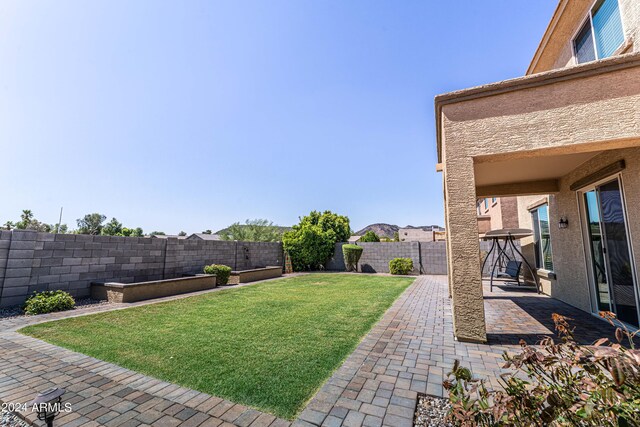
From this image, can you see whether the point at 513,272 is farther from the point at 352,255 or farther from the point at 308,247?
the point at 308,247

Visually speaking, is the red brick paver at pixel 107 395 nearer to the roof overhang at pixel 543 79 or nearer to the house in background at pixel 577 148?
the house in background at pixel 577 148

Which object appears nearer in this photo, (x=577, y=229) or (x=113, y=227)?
(x=577, y=229)

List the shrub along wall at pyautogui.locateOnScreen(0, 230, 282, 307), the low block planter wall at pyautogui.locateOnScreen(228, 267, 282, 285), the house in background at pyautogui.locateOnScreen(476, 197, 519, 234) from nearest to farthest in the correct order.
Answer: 1. the shrub along wall at pyautogui.locateOnScreen(0, 230, 282, 307)
2. the low block planter wall at pyautogui.locateOnScreen(228, 267, 282, 285)
3. the house in background at pyautogui.locateOnScreen(476, 197, 519, 234)

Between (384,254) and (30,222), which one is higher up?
(30,222)

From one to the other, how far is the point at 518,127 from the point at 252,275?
440 inches

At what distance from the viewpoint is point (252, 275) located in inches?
485

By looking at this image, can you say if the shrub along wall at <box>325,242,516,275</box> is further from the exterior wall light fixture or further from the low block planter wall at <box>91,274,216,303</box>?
the low block planter wall at <box>91,274,216,303</box>

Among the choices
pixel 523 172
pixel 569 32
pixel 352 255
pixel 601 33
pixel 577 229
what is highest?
pixel 569 32

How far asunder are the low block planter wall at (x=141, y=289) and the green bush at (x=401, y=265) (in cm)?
1013

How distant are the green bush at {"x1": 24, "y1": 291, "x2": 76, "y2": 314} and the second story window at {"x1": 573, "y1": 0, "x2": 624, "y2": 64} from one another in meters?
12.9

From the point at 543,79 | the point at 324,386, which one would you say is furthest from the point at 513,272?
the point at 324,386

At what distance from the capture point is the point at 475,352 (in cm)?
380

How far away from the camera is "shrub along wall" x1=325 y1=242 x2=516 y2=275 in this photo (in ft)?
48.6

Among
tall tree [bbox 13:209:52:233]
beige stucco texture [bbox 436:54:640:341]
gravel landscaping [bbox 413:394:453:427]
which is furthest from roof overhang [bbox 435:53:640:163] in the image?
tall tree [bbox 13:209:52:233]
